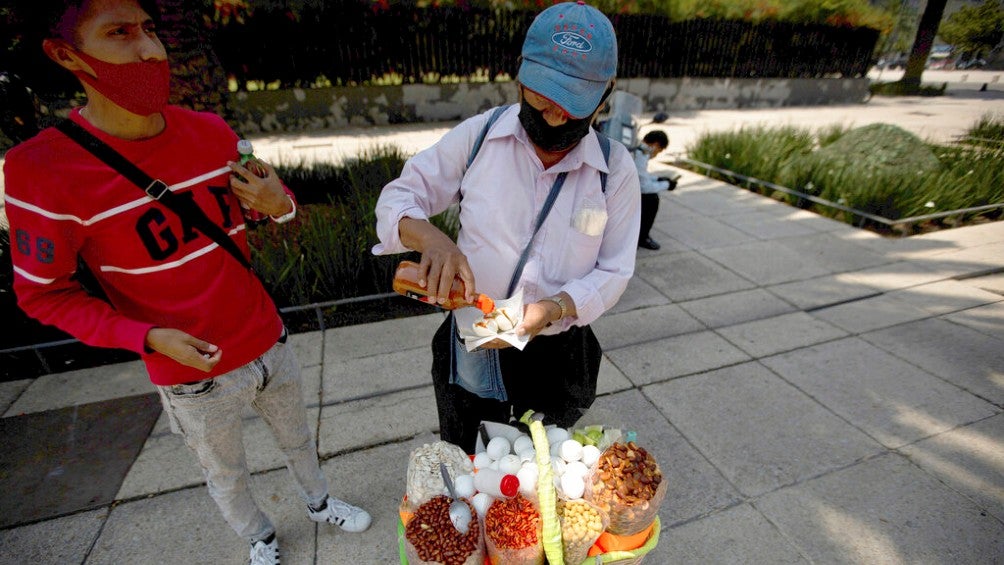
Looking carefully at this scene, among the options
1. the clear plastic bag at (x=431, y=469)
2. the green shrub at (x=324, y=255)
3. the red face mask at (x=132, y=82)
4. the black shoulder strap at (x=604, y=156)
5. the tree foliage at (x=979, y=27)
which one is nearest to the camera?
the red face mask at (x=132, y=82)

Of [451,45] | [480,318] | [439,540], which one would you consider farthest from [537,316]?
[451,45]

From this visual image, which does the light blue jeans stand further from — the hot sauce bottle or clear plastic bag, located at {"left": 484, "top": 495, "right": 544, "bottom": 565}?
clear plastic bag, located at {"left": 484, "top": 495, "right": 544, "bottom": 565}

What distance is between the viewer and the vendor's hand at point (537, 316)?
1.44 meters

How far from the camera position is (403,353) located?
3512 millimetres

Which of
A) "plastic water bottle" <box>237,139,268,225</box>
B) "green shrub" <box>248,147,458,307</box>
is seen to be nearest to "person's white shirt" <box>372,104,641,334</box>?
"plastic water bottle" <box>237,139,268,225</box>

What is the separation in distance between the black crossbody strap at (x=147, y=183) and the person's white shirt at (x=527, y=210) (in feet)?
1.69

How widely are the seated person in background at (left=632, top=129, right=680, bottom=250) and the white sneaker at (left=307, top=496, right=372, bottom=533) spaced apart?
3.79m

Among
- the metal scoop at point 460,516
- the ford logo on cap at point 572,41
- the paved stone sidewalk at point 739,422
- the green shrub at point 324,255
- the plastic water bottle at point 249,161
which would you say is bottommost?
the paved stone sidewalk at point 739,422

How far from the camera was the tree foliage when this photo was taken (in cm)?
2239

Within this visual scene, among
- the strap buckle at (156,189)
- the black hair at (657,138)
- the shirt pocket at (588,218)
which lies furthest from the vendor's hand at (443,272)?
the black hair at (657,138)

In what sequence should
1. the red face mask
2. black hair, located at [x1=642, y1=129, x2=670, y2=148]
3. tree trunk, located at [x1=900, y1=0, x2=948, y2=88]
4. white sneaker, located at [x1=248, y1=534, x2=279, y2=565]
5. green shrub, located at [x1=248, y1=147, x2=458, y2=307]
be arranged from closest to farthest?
the red face mask, white sneaker, located at [x1=248, y1=534, x2=279, y2=565], green shrub, located at [x1=248, y1=147, x2=458, y2=307], black hair, located at [x1=642, y1=129, x2=670, y2=148], tree trunk, located at [x1=900, y1=0, x2=948, y2=88]

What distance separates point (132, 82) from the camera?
1.29 metres

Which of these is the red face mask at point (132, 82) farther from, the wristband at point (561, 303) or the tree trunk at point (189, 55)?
the tree trunk at point (189, 55)

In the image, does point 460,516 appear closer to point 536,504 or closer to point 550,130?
point 536,504
